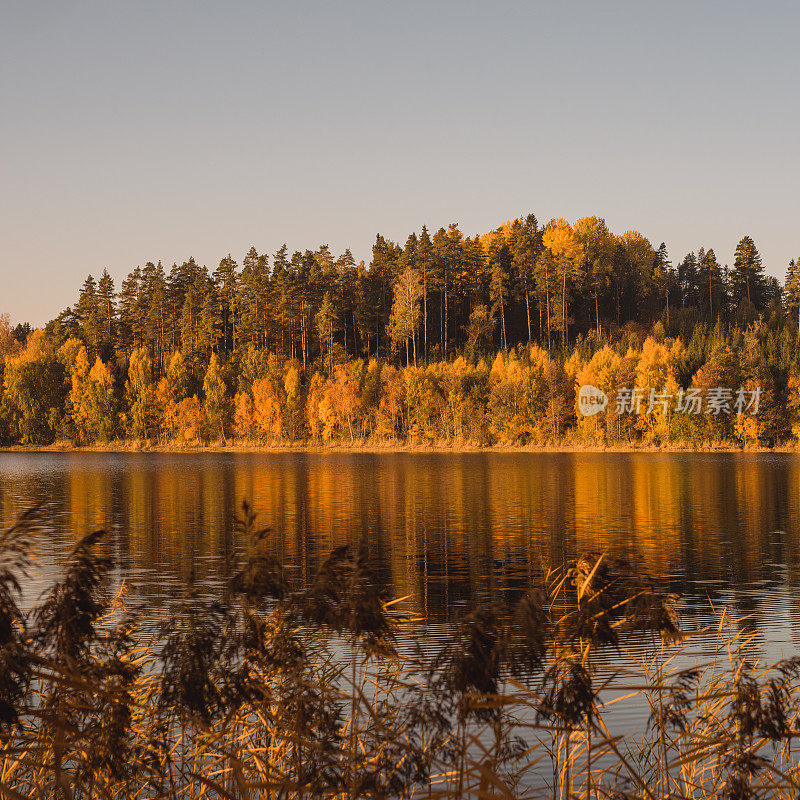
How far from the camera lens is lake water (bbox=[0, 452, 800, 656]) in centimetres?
2011

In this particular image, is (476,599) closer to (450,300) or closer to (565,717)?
A: (565,717)

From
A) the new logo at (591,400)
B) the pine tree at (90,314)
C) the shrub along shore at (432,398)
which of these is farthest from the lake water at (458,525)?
→ the pine tree at (90,314)

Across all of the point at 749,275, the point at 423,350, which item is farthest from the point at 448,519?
the point at 749,275

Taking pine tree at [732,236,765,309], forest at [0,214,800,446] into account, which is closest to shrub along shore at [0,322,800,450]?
forest at [0,214,800,446]

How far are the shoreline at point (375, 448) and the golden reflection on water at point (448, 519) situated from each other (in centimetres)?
2735

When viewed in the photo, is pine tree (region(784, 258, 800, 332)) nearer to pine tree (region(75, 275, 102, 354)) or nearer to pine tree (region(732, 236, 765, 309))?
pine tree (region(732, 236, 765, 309))

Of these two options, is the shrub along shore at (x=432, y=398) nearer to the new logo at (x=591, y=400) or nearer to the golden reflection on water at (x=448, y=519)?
the new logo at (x=591, y=400)

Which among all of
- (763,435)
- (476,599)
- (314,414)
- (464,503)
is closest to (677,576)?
(476,599)

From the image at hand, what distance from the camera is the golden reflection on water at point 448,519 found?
22328 millimetres

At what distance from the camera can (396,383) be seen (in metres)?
103

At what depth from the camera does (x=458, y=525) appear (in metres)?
32.2

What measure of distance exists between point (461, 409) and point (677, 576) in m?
78.1

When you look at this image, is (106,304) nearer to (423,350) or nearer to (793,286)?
(423,350)

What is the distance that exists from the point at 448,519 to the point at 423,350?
289 ft
